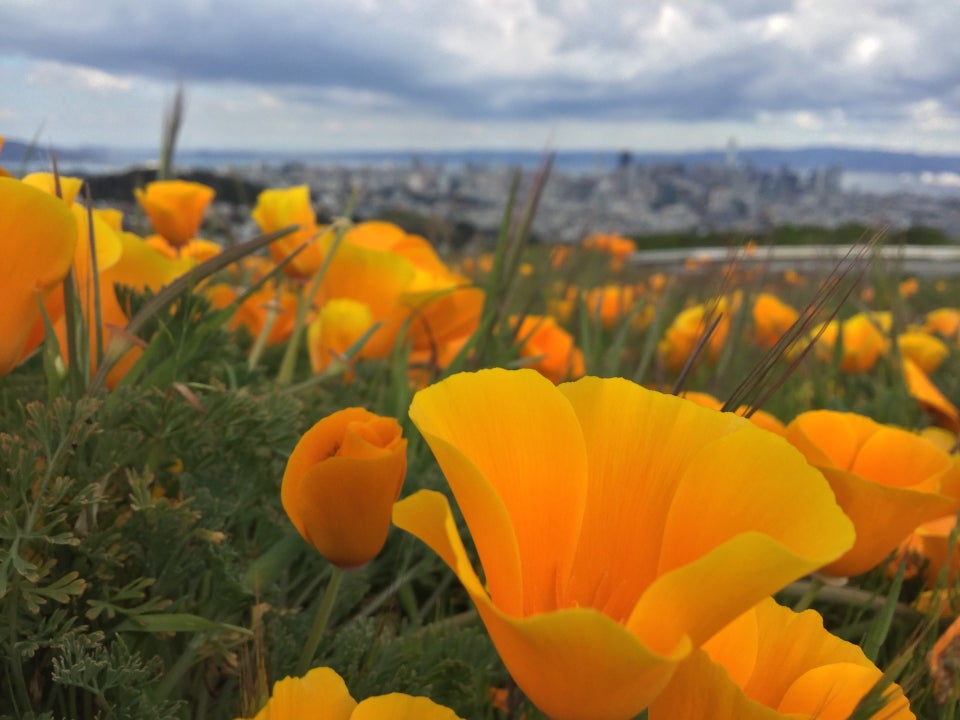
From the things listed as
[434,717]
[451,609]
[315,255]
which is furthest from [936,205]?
[434,717]

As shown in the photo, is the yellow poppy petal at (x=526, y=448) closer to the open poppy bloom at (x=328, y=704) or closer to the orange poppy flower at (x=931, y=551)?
the open poppy bloom at (x=328, y=704)

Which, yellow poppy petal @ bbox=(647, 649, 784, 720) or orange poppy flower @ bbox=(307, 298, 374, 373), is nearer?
yellow poppy petal @ bbox=(647, 649, 784, 720)

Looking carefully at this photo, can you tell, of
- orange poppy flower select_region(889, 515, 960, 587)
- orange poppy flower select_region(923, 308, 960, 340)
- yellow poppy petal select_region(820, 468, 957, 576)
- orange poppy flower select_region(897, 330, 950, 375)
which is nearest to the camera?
yellow poppy petal select_region(820, 468, 957, 576)

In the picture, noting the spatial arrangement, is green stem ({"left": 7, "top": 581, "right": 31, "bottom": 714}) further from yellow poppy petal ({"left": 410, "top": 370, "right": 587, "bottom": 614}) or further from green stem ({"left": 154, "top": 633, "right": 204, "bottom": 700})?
yellow poppy petal ({"left": 410, "top": 370, "right": 587, "bottom": 614})

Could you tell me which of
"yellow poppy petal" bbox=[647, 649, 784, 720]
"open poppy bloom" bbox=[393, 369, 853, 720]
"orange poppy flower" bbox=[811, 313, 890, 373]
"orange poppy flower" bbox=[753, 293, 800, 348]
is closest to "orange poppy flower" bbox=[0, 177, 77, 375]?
"open poppy bloom" bbox=[393, 369, 853, 720]

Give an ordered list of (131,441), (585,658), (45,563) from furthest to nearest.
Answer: (131,441)
(45,563)
(585,658)

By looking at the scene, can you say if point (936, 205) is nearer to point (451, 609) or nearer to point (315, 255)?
point (315, 255)

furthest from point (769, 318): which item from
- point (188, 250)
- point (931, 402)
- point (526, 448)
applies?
point (526, 448)
